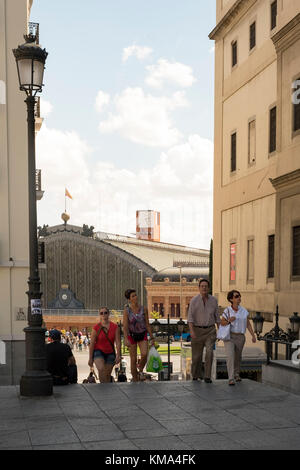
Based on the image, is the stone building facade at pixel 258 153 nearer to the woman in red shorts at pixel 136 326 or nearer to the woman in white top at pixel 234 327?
the woman in white top at pixel 234 327

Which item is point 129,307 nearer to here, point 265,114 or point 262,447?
point 262,447

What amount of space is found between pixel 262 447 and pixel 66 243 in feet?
310

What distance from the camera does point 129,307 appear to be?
11.9m

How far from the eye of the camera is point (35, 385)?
10.4 meters

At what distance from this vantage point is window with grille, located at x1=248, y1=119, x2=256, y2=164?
2573 cm

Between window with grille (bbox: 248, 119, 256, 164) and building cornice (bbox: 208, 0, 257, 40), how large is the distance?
16.1 feet

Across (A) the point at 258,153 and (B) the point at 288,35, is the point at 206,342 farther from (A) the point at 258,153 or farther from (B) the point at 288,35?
(A) the point at 258,153

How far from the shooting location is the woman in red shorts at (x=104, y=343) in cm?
1165

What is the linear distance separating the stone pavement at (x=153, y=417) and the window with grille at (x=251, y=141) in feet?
50.4

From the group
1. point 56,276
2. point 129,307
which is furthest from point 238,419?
point 56,276

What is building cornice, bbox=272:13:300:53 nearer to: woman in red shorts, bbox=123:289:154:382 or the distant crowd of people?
the distant crowd of people

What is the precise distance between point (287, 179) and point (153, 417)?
12192 millimetres

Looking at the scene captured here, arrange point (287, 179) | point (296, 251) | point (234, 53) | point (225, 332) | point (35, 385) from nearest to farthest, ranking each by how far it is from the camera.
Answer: point (35, 385) < point (225, 332) < point (296, 251) < point (287, 179) < point (234, 53)

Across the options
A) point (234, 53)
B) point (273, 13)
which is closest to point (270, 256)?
point (273, 13)
